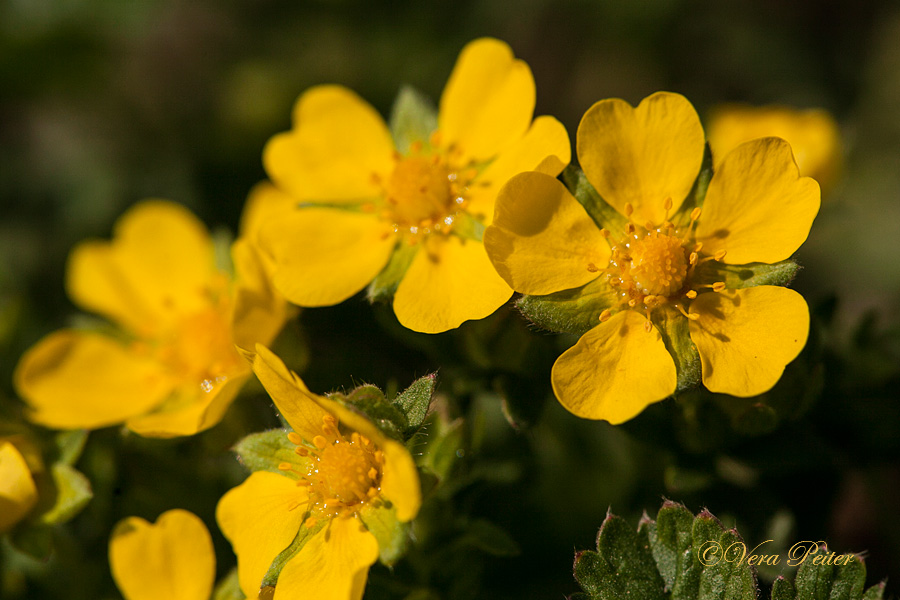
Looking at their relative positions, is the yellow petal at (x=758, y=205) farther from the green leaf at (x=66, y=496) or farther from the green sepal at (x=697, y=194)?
the green leaf at (x=66, y=496)

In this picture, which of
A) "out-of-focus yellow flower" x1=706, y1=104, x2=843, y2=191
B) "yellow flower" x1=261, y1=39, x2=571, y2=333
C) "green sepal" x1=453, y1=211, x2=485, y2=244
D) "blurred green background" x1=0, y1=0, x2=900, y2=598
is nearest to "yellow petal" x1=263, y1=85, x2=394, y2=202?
"yellow flower" x1=261, y1=39, x2=571, y2=333

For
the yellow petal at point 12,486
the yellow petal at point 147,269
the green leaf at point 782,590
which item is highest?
the green leaf at point 782,590

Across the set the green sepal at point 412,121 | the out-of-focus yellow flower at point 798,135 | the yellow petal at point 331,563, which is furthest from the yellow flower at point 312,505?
the out-of-focus yellow flower at point 798,135

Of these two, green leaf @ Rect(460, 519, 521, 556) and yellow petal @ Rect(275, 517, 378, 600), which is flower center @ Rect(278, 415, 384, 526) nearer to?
yellow petal @ Rect(275, 517, 378, 600)

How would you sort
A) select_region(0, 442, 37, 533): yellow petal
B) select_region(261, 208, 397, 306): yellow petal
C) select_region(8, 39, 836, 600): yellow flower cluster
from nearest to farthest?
select_region(8, 39, 836, 600): yellow flower cluster → select_region(0, 442, 37, 533): yellow petal → select_region(261, 208, 397, 306): yellow petal

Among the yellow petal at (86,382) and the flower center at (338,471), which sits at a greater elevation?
the flower center at (338,471)

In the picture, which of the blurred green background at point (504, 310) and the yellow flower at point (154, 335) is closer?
the yellow flower at point (154, 335)

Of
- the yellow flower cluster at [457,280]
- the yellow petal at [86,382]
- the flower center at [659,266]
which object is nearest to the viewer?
the yellow flower cluster at [457,280]
